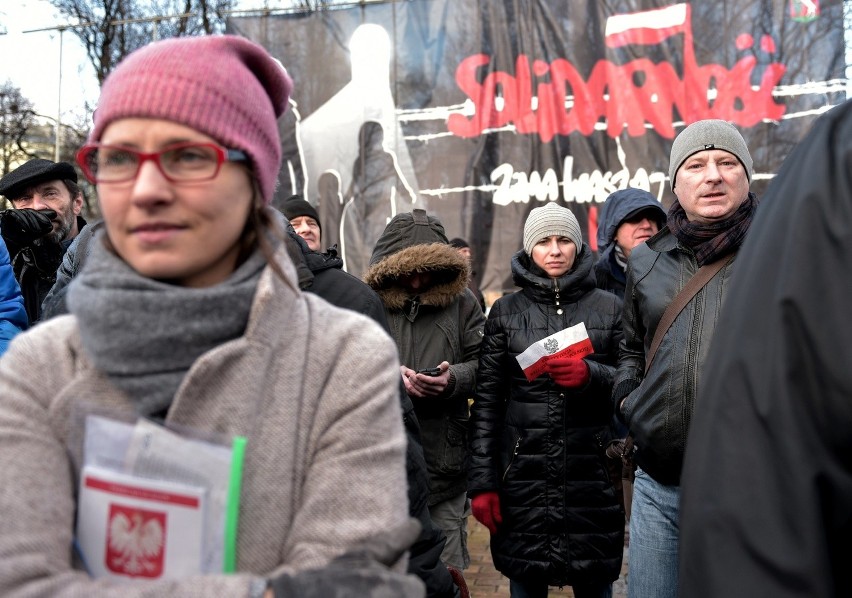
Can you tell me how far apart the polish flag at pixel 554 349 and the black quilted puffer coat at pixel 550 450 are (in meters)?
0.14

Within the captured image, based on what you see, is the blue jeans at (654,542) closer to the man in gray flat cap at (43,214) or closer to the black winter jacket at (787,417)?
the black winter jacket at (787,417)

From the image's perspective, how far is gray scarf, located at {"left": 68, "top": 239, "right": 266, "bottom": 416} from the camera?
1.22 meters

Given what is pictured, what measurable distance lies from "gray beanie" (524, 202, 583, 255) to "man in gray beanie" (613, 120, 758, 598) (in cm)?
87

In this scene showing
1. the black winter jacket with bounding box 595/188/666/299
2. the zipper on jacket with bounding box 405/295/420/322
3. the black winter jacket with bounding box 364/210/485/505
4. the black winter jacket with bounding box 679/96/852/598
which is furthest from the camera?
the black winter jacket with bounding box 595/188/666/299

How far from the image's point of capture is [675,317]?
2.73m

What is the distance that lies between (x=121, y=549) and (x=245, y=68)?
0.81 metres

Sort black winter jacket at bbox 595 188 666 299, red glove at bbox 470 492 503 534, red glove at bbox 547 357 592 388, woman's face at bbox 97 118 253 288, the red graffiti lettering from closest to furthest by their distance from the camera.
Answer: woman's face at bbox 97 118 253 288 < red glove at bbox 547 357 592 388 < red glove at bbox 470 492 503 534 < black winter jacket at bbox 595 188 666 299 < the red graffiti lettering

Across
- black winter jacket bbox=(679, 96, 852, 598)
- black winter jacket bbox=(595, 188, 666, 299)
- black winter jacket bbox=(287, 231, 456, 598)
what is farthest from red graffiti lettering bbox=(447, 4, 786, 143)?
black winter jacket bbox=(679, 96, 852, 598)

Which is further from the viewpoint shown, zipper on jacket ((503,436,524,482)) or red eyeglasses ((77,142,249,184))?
zipper on jacket ((503,436,524,482))

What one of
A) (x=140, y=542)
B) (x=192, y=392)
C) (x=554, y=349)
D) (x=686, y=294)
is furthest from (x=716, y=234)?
(x=140, y=542)

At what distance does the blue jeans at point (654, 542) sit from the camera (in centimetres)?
277

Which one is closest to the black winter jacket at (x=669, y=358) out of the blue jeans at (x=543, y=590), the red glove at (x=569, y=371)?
the red glove at (x=569, y=371)

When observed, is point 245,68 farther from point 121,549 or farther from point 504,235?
point 504,235

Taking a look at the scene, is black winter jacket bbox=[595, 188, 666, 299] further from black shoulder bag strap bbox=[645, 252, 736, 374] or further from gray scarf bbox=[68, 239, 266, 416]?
gray scarf bbox=[68, 239, 266, 416]
